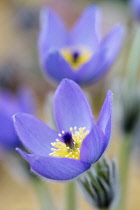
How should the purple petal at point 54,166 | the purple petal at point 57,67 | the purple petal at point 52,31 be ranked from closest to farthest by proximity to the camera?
the purple petal at point 54,166, the purple petal at point 57,67, the purple petal at point 52,31

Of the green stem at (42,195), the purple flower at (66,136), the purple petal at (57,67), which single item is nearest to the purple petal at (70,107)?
the purple flower at (66,136)

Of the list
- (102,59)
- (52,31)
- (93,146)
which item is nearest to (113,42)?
(102,59)

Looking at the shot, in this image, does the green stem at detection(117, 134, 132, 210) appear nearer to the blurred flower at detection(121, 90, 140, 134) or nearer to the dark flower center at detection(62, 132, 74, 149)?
the blurred flower at detection(121, 90, 140, 134)

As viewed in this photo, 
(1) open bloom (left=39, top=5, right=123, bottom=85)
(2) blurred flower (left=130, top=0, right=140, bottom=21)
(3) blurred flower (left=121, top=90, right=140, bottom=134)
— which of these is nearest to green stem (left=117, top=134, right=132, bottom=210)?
(3) blurred flower (left=121, top=90, right=140, bottom=134)

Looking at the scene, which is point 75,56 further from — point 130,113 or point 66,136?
point 66,136

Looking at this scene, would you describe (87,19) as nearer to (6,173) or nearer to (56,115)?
(56,115)

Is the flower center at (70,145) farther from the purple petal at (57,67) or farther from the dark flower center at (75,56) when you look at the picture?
the dark flower center at (75,56)

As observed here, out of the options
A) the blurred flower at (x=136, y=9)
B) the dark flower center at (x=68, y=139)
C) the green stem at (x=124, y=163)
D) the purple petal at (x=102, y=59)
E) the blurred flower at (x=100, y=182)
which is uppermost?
the blurred flower at (x=136, y=9)
